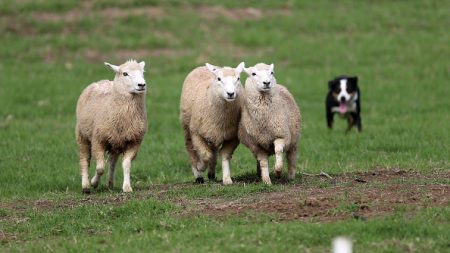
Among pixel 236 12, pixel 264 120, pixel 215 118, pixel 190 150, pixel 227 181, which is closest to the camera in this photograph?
pixel 264 120

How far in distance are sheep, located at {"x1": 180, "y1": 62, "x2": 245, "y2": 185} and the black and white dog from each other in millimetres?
6604

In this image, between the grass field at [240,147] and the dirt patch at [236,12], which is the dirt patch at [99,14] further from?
the dirt patch at [236,12]

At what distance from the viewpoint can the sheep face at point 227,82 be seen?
12.6 meters

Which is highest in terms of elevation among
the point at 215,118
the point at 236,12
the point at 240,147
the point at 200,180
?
the point at 236,12

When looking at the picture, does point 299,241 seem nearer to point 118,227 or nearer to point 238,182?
point 118,227

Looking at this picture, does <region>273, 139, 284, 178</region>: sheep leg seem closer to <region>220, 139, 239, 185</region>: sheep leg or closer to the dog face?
<region>220, 139, 239, 185</region>: sheep leg

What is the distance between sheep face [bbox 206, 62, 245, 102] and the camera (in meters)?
12.6

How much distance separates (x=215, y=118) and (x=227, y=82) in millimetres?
670

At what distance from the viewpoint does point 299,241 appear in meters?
9.26

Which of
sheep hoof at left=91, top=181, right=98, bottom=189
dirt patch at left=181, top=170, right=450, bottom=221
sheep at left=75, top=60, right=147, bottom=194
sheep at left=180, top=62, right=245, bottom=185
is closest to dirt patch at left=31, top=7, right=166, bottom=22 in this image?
sheep hoof at left=91, top=181, right=98, bottom=189

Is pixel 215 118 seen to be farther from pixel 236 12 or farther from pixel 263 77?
pixel 236 12

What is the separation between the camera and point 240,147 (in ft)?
60.8

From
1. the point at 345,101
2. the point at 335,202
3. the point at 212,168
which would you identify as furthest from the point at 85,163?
the point at 345,101

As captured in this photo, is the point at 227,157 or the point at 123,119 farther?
the point at 227,157
